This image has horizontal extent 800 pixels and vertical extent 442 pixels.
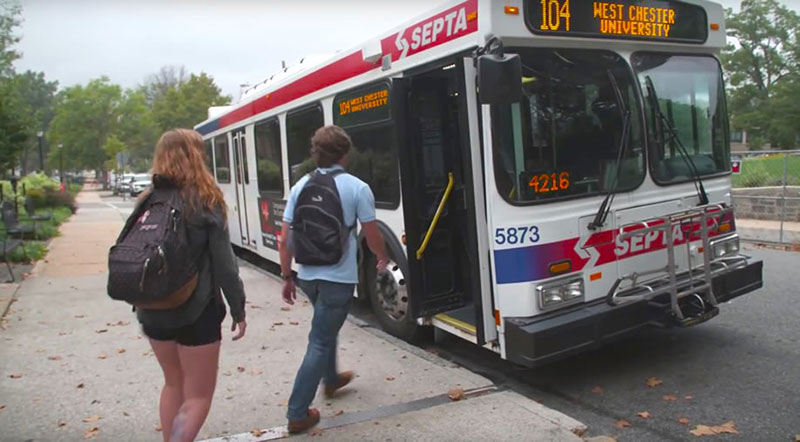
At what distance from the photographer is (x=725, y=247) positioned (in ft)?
16.8

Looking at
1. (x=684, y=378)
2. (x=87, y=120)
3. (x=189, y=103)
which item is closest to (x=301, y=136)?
(x=684, y=378)

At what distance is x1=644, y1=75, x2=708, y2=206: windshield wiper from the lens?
4742mm

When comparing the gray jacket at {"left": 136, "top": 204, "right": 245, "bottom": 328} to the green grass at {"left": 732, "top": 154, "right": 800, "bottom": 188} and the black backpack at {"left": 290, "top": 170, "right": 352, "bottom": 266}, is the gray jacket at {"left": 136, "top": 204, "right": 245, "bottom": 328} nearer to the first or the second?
the black backpack at {"left": 290, "top": 170, "right": 352, "bottom": 266}

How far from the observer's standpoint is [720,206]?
4.88 metres

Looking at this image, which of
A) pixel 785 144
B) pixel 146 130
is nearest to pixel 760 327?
pixel 785 144

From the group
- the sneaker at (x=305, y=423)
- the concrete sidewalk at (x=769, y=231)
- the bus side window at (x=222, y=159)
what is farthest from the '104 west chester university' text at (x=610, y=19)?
the concrete sidewalk at (x=769, y=231)

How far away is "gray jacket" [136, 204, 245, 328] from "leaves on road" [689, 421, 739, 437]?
2795 millimetres

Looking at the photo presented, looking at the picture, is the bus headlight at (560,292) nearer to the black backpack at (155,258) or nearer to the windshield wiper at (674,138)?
the windshield wiper at (674,138)

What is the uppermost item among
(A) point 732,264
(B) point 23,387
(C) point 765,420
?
(A) point 732,264

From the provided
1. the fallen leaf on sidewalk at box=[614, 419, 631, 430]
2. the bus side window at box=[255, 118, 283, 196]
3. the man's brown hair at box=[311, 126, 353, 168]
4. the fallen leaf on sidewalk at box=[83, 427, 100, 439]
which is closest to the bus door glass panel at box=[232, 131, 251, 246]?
the bus side window at box=[255, 118, 283, 196]

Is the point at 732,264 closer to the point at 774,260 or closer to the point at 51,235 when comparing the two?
the point at 774,260

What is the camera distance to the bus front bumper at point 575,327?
398 cm

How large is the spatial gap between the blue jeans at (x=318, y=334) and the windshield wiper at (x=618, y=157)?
184cm

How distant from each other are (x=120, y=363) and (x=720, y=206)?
16.5 ft
